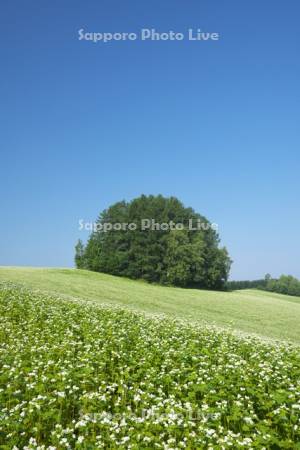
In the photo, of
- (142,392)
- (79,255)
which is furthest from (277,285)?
(142,392)

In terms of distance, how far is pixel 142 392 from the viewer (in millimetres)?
9094

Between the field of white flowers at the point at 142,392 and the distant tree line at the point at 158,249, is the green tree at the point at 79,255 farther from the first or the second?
the field of white flowers at the point at 142,392

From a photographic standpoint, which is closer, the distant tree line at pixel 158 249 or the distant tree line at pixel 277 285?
the distant tree line at pixel 158 249

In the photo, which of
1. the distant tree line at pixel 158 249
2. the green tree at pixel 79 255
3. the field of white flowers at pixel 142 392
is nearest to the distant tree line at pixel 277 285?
the distant tree line at pixel 158 249

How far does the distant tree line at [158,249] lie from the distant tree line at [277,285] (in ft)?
161

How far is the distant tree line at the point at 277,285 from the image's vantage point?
426ft

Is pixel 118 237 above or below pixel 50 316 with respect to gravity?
above

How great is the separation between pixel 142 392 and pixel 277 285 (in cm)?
13226

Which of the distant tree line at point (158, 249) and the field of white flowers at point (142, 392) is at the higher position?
the distant tree line at point (158, 249)

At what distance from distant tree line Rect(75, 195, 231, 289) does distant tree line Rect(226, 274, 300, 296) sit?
161 ft

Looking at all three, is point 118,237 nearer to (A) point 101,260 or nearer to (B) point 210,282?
(A) point 101,260

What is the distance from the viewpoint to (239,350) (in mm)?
14305

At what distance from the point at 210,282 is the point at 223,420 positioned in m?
72.8

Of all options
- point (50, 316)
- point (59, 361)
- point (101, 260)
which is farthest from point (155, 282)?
point (59, 361)
